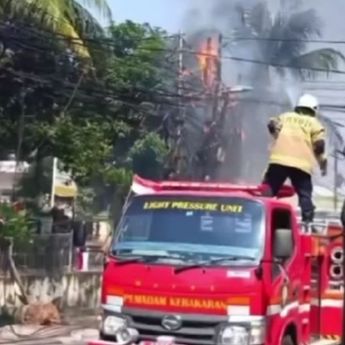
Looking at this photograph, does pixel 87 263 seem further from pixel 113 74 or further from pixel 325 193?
pixel 325 193

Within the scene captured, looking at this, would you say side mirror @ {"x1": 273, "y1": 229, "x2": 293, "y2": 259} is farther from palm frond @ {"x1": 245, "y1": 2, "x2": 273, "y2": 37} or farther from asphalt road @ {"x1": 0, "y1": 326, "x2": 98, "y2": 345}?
palm frond @ {"x1": 245, "y1": 2, "x2": 273, "y2": 37}

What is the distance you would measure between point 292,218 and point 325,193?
40704 millimetres

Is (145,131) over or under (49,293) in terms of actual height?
over

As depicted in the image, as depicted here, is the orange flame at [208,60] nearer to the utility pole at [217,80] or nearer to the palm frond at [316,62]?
the utility pole at [217,80]

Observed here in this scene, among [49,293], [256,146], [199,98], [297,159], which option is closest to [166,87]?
[199,98]

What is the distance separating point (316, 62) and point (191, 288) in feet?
74.5

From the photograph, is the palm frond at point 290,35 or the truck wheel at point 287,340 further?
the palm frond at point 290,35

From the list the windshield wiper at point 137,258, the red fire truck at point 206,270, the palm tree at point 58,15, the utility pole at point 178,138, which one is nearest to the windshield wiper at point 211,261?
the red fire truck at point 206,270

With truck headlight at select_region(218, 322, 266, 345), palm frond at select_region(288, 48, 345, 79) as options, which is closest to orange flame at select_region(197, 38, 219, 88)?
palm frond at select_region(288, 48, 345, 79)

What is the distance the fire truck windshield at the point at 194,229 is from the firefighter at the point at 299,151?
3.47 feet

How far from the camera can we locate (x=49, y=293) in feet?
58.7

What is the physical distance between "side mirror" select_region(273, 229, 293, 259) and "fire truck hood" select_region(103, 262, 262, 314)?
1.06ft

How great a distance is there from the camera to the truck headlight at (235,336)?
851 centimetres

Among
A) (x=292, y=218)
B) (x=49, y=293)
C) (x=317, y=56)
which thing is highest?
(x=317, y=56)
